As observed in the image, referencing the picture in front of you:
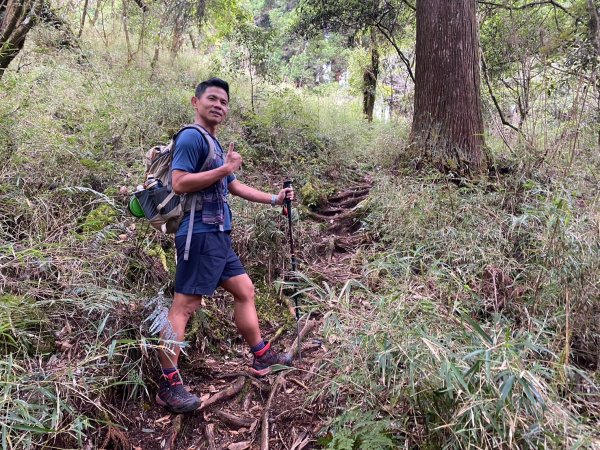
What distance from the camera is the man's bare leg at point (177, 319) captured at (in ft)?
8.42

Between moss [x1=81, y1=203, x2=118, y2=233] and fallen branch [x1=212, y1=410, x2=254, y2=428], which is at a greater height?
moss [x1=81, y1=203, x2=118, y2=233]

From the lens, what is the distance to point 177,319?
262 cm

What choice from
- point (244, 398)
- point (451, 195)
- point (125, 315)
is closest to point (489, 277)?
point (451, 195)

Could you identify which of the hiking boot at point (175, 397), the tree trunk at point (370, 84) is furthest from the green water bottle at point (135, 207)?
the tree trunk at point (370, 84)

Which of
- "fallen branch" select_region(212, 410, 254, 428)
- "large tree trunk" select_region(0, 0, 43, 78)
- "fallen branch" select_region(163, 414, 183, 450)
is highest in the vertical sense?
"large tree trunk" select_region(0, 0, 43, 78)

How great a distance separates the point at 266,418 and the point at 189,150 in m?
1.75

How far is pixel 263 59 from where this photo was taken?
8.12 m

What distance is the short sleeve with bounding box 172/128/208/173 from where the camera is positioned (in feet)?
8.34

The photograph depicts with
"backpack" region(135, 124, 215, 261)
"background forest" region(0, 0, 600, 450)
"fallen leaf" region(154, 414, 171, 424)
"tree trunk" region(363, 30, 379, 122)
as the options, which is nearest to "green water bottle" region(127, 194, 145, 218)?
"backpack" region(135, 124, 215, 261)

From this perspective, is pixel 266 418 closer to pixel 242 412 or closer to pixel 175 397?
pixel 242 412

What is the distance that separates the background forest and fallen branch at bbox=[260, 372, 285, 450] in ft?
0.16

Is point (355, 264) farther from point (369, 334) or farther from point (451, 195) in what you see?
point (369, 334)

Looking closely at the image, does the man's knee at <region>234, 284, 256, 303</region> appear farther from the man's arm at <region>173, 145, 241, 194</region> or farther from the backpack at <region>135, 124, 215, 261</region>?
the man's arm at <region>173, 145, 241, 194</region>

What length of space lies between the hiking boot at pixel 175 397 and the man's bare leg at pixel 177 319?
94 millimetres
